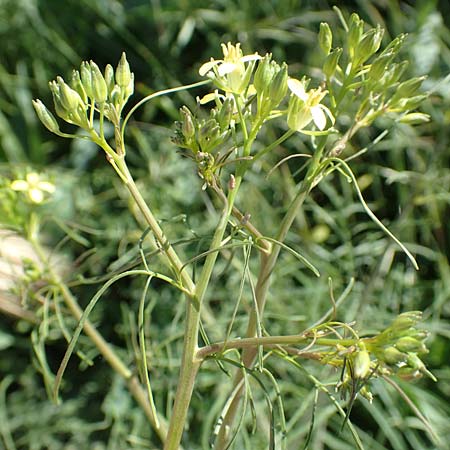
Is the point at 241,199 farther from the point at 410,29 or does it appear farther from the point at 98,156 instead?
the point at 410,29

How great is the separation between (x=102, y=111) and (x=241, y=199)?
78cm

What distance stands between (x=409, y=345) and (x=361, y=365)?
0.03 meters

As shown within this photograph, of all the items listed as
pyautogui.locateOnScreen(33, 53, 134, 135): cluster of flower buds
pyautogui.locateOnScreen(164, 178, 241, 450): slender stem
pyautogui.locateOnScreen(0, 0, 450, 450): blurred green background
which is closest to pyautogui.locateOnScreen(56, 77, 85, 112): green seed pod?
pyautogui.locateOnScreen(33, 53, 134, 135): cluster of flower buds

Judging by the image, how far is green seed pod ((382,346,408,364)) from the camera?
0.45 metres

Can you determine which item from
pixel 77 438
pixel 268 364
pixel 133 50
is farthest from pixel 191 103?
pixel 77 438

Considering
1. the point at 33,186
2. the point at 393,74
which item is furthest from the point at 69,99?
the point at 33,186

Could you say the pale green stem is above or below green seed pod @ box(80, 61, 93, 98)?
below

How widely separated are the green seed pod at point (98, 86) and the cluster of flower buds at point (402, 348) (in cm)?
24

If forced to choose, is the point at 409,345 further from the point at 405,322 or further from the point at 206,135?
the point at 206,135

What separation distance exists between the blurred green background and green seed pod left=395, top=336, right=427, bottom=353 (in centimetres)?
52

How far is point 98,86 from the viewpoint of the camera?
Answer: 19.9 inches

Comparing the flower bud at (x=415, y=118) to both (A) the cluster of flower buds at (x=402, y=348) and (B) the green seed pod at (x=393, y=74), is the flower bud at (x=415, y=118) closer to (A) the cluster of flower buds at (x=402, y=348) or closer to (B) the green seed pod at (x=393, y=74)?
(B) the green seed pod at (x=393, y=74)

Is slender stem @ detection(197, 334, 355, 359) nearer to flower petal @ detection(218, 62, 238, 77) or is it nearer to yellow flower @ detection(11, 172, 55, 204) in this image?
flower petal @ detection(218, 62, 238, 77)

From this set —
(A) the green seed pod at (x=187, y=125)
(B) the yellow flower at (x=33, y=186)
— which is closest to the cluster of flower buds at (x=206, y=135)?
(A) the green seed pod at (x=187, y=125)
